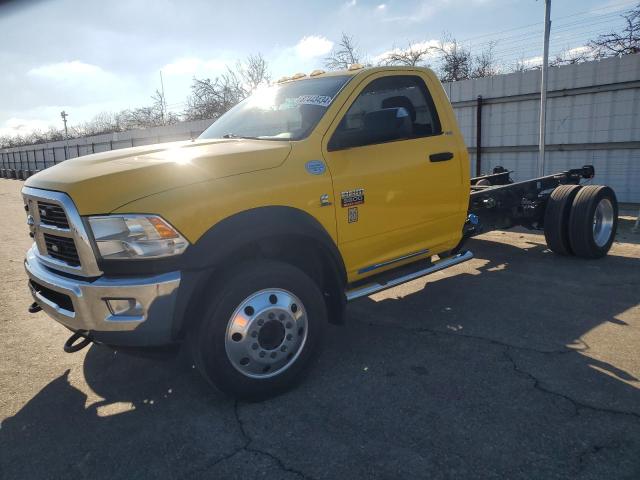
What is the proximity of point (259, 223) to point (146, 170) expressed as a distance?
722mm

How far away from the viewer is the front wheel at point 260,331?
2.90 meters

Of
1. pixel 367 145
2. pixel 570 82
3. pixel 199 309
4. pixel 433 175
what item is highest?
pixel 570 82

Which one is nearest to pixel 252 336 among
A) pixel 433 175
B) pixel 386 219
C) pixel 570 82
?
pixel 386 219

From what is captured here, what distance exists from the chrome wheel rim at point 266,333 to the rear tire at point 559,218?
439 cm

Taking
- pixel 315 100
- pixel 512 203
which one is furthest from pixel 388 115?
pixel 512 203

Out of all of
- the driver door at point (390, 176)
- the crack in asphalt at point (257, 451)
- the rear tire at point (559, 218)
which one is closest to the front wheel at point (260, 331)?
the crack in asphalt at point (257, 451)

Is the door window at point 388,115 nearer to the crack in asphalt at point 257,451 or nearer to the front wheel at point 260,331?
the front wheel at point 260,331

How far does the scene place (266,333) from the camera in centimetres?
311

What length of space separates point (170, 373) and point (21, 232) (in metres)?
8.90

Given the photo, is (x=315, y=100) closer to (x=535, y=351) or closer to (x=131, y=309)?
(x=131, y=309)

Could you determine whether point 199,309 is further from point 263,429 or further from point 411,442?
point 411,442

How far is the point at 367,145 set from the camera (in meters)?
3.71

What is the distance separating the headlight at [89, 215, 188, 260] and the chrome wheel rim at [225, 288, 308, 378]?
2.05 ft

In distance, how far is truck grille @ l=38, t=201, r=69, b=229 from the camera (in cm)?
291
